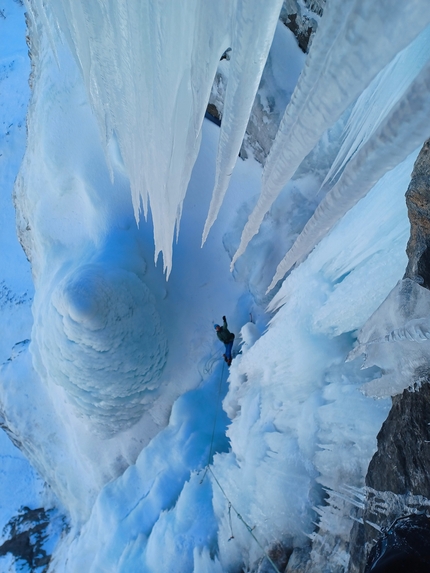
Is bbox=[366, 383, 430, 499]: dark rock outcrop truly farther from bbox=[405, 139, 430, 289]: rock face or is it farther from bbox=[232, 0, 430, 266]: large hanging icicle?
bbox=[232, 0, 430, 266]: large hanging icicle

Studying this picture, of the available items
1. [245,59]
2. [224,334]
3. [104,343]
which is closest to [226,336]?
[224,334]

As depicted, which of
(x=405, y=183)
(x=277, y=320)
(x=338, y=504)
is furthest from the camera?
(x=277, y=320)

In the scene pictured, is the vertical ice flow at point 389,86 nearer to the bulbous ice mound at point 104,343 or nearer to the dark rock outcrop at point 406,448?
the dark rock outcrop at point 406,448

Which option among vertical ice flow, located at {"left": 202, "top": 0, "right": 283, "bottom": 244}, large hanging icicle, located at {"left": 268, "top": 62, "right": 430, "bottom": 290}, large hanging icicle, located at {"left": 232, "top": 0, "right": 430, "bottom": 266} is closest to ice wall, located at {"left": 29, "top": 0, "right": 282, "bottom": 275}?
vertical ice flow, located at {"left": 202, "top": 0, "right": 283, "bottom": 244}

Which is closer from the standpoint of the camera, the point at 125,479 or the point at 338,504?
the point at 338,504

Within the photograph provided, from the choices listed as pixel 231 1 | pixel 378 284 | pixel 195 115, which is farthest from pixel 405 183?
pixel 231 1

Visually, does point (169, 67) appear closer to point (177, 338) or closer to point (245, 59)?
point (245, 59)

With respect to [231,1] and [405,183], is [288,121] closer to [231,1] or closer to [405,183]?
[231,1]
